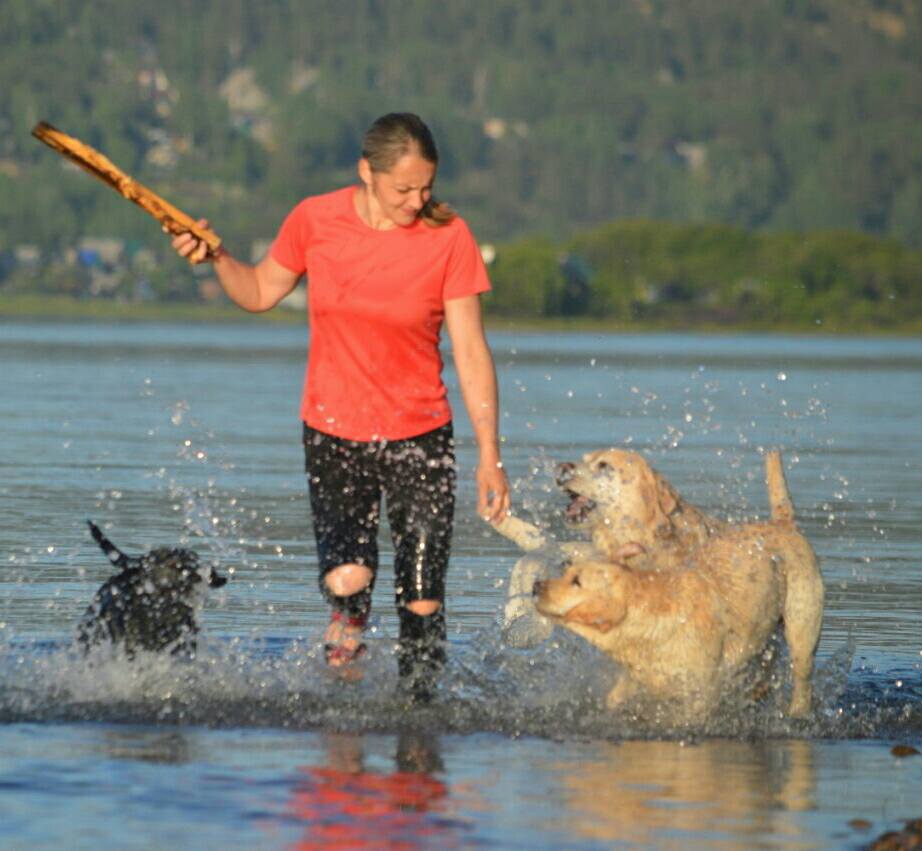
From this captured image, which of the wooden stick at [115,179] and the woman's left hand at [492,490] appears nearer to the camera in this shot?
the wooden stick at [115,179]

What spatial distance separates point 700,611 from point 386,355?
1.28m

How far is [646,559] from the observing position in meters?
7.02

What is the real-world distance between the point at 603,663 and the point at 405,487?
48.0 inches

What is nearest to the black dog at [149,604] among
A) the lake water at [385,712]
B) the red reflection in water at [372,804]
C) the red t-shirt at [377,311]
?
the lake water at [385,712]

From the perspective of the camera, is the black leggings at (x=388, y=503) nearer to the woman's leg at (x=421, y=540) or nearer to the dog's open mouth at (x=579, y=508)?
the woman's leg at (x=421, y=540)

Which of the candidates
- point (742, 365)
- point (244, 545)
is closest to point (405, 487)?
point (244, 545)

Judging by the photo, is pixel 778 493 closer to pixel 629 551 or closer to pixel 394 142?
pixel 629 551

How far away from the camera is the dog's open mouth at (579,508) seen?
721 centimetres

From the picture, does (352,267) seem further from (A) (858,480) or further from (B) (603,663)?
(A) (858,480)

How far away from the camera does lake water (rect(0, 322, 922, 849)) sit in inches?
216

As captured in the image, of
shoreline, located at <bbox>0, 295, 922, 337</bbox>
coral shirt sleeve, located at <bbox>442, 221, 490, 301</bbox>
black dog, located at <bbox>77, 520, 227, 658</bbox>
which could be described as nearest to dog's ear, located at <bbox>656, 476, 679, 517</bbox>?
coral shirt sleeve, located at <bbox>442, 221, 490, 301</bbox>

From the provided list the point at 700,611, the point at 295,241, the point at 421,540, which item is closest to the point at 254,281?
the point at 295,241

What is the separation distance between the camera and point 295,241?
6664 mm

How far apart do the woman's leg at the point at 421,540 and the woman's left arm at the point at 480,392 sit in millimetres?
134
